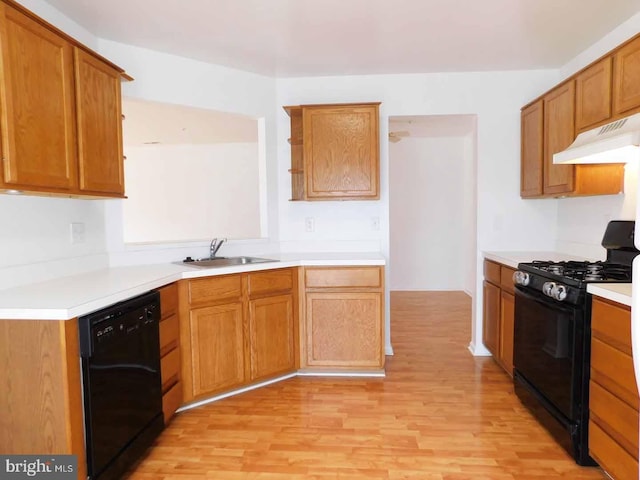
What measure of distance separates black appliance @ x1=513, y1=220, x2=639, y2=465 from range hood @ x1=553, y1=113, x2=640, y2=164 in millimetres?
436

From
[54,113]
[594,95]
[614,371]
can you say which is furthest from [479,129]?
[54,113]

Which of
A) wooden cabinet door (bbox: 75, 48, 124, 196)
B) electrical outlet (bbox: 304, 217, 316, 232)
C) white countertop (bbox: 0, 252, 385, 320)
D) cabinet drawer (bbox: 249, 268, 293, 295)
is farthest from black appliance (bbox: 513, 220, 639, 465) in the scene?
wooden cabinet door (bbox: 75, 48, 124, 196)

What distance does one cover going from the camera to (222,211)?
269 inches

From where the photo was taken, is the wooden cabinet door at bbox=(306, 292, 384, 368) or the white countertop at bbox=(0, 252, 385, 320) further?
the wooden cabinet door at bbox=(306, 292, 384, 368)

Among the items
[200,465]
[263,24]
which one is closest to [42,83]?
[263,24]

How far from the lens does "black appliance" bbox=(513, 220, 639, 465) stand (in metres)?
1.92

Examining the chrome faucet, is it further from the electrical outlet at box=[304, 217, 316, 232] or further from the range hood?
the range hood

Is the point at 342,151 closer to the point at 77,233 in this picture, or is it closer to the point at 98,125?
the point at 98,125

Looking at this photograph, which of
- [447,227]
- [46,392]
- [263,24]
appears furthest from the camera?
[447,227]

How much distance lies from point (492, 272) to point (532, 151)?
975 mm

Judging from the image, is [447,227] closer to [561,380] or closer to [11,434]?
[561,380]

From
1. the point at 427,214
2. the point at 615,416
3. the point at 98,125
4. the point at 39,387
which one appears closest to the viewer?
the point at 39,387

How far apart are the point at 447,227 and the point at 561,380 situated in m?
4.21

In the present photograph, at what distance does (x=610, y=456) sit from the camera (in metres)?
1.74
